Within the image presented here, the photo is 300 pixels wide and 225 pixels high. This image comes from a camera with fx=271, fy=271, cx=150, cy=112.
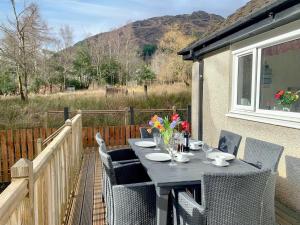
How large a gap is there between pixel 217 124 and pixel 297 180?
2.58 meters

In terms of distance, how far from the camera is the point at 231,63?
5191 mm

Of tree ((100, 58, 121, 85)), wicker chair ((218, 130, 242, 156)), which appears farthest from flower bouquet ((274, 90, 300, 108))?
tree ((100, 58, 121, 85))

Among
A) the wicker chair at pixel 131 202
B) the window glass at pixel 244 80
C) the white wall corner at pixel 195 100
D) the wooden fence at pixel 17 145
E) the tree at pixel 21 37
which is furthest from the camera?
the tree at pixel 21 37

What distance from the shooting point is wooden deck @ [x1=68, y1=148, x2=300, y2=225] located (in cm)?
312

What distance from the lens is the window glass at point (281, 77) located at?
12.7ft

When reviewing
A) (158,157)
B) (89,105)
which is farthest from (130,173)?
(89,105)

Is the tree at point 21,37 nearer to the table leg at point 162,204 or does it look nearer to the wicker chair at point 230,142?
the wicker chair at point 230,142

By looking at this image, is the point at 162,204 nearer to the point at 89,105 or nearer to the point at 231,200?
the point at 231,200

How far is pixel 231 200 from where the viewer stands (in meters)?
2.00

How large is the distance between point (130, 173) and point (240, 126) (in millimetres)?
2472

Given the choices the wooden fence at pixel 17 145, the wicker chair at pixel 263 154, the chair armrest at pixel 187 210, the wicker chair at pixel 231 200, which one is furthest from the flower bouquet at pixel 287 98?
the wooden fence at pixel 17 145

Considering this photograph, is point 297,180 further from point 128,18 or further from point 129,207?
point 128,18

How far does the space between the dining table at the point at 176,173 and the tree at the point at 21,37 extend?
473 inches

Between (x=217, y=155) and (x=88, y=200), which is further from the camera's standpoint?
(x=88, y=200)
